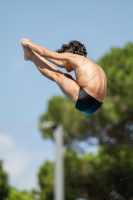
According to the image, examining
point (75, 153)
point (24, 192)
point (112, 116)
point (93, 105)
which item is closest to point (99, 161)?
point (75, 153)

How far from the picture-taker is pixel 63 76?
7113 millimetres

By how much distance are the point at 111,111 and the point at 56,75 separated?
1818 cm

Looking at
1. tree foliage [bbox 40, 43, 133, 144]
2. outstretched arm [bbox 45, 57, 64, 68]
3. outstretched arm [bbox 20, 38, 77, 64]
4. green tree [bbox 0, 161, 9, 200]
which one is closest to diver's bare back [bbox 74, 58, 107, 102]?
outstretched arm [bbox 20, 38, 77, 64]

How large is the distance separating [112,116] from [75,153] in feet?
12.9

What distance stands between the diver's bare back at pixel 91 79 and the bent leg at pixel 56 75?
13 centimetres

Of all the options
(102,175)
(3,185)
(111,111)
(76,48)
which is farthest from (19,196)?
(76,48)

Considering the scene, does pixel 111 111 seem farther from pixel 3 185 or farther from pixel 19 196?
pixel 3 185

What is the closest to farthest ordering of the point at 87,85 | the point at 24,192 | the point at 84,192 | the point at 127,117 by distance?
the point at 87,85 → the point at 127,117 → the point at 84,192 → the point at 24,192

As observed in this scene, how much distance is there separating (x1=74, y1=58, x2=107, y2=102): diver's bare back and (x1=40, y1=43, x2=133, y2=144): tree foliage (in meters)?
16.9

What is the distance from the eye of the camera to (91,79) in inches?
272

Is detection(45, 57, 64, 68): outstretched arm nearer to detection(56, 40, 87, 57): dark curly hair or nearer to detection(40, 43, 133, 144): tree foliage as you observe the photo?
detection(56, 40, 87, 57): dark curly hair

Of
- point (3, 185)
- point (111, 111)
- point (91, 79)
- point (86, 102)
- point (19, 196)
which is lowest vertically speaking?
point (86, 102)

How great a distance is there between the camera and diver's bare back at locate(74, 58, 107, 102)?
271 inches

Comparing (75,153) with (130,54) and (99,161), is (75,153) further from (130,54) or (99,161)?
(130,54)
